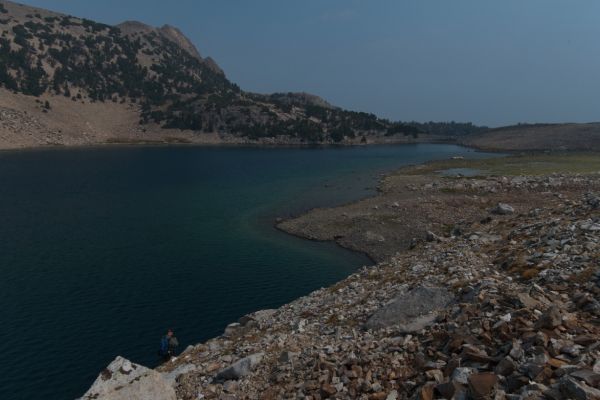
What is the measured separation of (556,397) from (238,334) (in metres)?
23.6

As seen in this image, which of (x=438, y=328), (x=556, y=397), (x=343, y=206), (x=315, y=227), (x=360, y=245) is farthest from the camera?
(x=343, y=206)

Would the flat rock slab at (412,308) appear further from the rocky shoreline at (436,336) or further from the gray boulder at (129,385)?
the gray boulder at (129,385)

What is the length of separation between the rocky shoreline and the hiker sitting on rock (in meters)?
1.96

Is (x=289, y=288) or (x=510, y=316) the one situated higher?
(x=510, y=316)

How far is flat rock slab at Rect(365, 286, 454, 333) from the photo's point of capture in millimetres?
23516

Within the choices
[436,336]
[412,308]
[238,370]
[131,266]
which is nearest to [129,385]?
[238,370]

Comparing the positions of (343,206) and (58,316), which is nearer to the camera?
(58,316)

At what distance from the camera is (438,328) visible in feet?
66.2

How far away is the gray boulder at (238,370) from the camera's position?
22062 mm

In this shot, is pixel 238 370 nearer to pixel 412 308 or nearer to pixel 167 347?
pixel 412 308

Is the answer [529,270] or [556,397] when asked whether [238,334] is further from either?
[556,397]

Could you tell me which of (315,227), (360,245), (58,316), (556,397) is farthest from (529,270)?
(315,227)

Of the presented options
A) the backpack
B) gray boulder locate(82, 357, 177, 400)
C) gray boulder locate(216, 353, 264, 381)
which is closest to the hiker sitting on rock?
the backpack

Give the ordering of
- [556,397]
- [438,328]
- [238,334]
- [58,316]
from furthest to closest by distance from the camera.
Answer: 1. [58,316]
2. [238,334]
3. [438,328]
4. [556,397]
